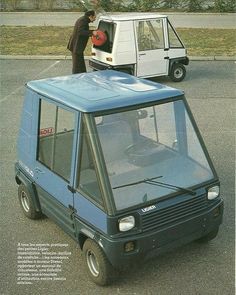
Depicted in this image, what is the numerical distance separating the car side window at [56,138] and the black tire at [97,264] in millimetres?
676

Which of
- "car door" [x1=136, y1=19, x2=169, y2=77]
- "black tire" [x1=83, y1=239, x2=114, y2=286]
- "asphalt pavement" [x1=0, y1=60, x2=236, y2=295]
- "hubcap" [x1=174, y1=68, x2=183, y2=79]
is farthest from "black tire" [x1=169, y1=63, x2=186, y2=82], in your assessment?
"black tire" [x1=83, y1=239, x2=114, y2=286]

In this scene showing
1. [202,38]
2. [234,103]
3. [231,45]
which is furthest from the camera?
[202,38]

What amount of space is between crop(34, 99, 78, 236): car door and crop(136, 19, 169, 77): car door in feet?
19.9

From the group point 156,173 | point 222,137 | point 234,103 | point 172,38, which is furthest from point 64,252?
point 172,38

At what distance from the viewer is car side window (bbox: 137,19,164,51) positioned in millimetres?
10180

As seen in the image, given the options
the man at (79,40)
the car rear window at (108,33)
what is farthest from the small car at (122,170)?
the car rear window at (108,33)

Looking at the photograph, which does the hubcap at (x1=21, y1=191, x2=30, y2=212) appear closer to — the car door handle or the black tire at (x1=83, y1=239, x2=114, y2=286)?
the car door handle

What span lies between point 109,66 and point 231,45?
5.62 m

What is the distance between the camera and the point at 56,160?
445 centimetres

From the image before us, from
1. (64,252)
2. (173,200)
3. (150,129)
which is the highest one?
(150,129)

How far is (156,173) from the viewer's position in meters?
4.04

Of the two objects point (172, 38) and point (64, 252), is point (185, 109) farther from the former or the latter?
point (172, 38)

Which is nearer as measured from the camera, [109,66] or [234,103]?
[234,103]

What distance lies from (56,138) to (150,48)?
21.1 feet
